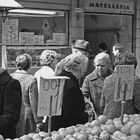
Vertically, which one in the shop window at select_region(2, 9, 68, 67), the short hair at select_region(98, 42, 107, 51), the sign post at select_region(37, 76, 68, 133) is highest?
the shop window at select_region(2, 9, 68, 67)

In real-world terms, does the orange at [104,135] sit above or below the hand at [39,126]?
above

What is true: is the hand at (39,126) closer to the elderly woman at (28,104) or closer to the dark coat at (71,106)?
the elderly woman at (28,104)

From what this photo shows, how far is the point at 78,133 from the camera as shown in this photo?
3.77m

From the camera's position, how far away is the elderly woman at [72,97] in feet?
14.1

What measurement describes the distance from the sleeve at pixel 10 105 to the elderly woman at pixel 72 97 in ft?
1.60

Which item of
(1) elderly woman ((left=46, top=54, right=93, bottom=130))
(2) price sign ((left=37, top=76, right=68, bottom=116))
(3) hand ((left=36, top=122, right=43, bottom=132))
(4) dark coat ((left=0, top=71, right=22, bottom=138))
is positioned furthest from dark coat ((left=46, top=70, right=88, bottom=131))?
(3) hand ((left=36, top=122, right=43, bottom=132))

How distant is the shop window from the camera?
35.7 ft

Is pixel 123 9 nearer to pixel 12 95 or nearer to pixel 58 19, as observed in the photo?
pixel 58 19

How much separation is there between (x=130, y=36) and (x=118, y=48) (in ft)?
12.6

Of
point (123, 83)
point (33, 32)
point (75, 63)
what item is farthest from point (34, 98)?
point (33, 32)

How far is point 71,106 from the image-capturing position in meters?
4.29

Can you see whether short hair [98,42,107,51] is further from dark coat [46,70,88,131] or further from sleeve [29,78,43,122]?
dark coat [46,70,88,131]

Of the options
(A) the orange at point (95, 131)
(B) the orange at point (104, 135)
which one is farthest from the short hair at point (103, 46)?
A: (B) the orange at point (104, 135)

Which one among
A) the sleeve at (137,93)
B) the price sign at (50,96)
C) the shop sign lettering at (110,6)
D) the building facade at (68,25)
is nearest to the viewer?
the price sign at (50,96)
